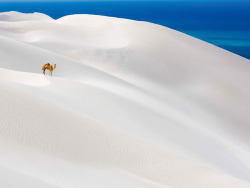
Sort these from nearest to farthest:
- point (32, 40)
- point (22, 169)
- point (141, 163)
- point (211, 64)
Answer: point (22, 169)
point (141, 163)
point (211, 64)
point (32, 40)

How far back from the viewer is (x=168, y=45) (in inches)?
633

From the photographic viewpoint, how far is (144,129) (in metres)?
6.13

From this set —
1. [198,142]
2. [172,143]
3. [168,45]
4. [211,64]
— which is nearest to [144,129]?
[172,143]

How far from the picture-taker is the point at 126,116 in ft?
21.4

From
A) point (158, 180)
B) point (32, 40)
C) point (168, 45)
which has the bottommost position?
point (158, 180)

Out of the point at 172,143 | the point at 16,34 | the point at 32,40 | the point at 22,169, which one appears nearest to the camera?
the point at 22,169

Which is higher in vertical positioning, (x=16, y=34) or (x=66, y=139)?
(x=16, y=34)

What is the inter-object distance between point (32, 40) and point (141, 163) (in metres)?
14.1

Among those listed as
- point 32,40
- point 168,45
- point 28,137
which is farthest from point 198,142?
point 32,40

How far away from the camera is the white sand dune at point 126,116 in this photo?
3.84m

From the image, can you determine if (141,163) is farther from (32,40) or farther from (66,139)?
(32,40)

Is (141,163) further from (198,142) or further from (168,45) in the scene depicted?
(168,45)

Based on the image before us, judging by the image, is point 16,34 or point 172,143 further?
→ point 16,34

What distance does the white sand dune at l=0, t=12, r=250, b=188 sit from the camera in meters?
3.84
